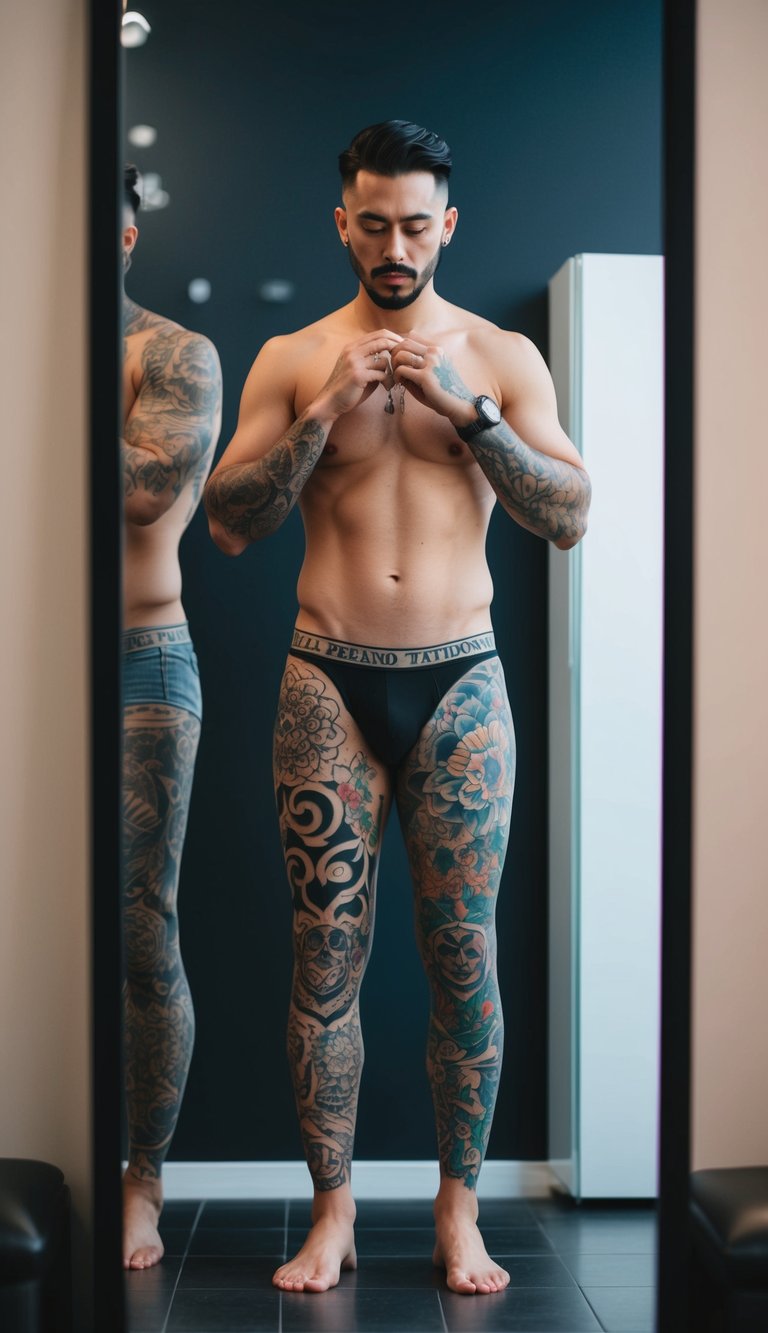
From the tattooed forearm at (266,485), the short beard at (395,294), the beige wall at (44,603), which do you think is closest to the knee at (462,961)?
the beige wall at (44,603)

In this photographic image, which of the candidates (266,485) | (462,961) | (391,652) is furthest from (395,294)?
(462,961)

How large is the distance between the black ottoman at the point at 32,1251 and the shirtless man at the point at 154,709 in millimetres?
161

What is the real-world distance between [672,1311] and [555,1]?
1.92 metres

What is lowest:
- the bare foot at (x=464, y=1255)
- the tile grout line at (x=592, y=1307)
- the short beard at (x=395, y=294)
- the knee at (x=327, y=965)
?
the tile grout line at (x=592, y=1307)

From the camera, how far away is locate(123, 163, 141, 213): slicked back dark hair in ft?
6.17

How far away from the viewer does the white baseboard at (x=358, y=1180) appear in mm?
2260

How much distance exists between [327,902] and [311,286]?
1.04m

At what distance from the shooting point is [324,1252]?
1.95 m

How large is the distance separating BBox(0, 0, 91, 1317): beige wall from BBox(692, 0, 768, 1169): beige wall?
789 mm

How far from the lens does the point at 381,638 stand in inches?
79.2

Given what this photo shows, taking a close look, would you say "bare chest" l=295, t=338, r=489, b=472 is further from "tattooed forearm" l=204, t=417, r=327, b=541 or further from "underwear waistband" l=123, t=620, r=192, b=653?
"underwear waistband" l=123, t=620, r=192, b=653

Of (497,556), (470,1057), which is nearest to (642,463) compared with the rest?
(497,556)

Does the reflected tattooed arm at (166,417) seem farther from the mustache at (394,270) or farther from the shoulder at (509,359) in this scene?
the shoulder at (509,359)

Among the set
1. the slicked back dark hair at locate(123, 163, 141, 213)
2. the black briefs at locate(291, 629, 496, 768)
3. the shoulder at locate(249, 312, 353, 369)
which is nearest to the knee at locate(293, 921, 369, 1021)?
the black briefs at locate(291, 629, 496, 768)
